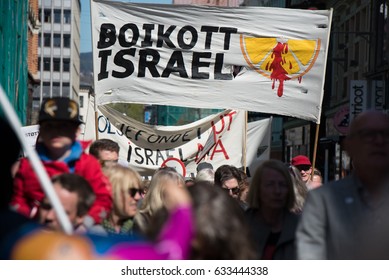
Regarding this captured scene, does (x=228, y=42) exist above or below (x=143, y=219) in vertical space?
above

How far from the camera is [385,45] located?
36.0 metres

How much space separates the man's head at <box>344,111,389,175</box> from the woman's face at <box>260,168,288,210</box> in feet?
3.25

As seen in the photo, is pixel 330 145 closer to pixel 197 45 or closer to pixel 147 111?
pixel 197 45

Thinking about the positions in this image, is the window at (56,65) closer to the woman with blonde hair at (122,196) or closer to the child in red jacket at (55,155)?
the woman with blonde hair at (122,196)

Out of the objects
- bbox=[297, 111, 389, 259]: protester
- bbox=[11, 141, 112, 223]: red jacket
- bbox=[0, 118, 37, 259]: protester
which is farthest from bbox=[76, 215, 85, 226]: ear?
bbox=[0, 118, 37, 259]: protester

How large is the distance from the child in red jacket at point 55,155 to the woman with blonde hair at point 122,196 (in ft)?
3.12

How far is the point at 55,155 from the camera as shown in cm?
471

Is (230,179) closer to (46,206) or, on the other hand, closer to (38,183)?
(38,183)

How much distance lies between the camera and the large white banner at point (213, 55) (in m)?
11.4

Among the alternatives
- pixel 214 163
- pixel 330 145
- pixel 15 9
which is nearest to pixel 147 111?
pixel 330 145

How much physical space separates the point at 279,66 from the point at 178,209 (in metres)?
9.41

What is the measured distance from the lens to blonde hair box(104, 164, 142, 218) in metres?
5.75

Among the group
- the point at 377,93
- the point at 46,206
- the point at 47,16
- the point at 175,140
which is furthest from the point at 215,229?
the point at 47,16

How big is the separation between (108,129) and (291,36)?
9.07 feet
